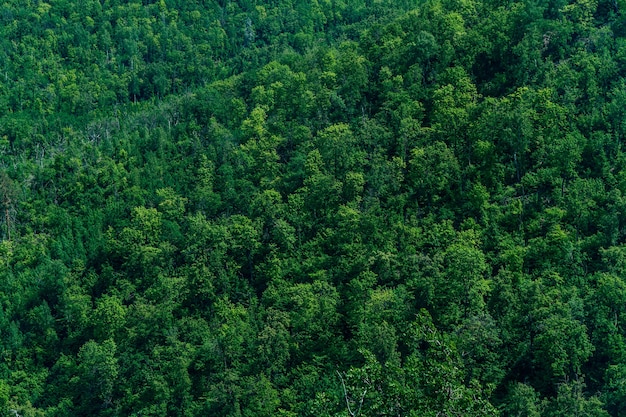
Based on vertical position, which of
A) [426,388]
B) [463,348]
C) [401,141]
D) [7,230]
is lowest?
[7,230]

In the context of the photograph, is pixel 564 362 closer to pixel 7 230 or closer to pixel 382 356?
pixel 382 356

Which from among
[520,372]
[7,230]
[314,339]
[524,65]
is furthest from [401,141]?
[7,230]

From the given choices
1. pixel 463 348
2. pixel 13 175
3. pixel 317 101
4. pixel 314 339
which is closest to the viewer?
pixel 463 348

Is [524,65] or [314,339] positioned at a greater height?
[524,65]

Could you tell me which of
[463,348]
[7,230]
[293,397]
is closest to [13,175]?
[7,230]

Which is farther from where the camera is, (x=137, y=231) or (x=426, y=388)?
(x=137, y=231)

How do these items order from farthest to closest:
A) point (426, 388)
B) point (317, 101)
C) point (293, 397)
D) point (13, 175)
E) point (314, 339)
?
point (13, 175)
point (317, 101)
point (314, 339)
point (293, 397)
point (426, 388)

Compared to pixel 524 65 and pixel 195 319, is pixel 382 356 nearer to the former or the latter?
pixel 195 319
